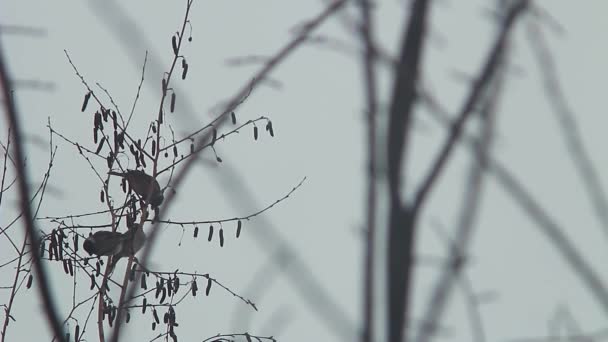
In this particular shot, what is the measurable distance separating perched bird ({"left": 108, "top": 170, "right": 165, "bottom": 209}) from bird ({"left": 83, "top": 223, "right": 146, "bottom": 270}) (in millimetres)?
63

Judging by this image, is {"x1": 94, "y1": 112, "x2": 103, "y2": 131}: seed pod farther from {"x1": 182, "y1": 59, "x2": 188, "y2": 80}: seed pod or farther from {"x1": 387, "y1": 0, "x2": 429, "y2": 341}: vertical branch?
{"x1": 387, "y1": 0, "x2": 429, "y2": 341}: vertical branch

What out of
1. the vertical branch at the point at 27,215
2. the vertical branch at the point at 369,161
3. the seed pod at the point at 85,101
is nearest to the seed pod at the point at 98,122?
the seed pod at the point at 85,101

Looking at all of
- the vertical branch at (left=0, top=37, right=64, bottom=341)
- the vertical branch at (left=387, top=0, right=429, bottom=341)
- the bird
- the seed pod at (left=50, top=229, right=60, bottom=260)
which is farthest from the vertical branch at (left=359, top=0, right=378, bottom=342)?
the seed pod at (left=50, top=229, right=60, bottom=260)

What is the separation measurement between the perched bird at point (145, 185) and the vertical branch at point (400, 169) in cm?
122

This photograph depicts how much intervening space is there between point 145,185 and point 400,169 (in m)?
1.27

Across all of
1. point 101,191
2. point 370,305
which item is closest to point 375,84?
point 370,305

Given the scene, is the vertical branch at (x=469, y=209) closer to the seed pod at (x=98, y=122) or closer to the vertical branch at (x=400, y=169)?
the vertical branch at (x=400, y=169)

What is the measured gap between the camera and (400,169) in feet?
1.36

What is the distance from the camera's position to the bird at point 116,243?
1499 millimetres

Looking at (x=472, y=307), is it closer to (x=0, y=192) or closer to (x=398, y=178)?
(x=398, y=178)

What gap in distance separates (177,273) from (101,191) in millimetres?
232

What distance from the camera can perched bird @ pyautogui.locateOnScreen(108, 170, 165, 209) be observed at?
1.61 metres

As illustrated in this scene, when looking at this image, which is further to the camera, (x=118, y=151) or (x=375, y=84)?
(x=118, y=151)

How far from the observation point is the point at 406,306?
0.40 m
